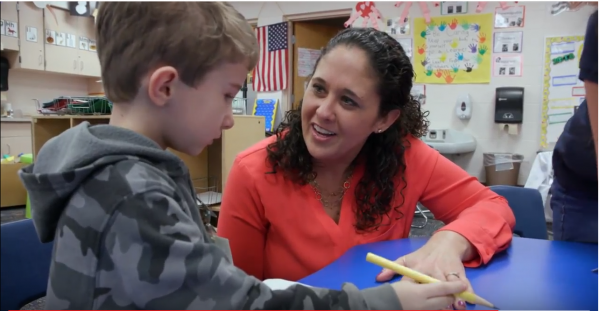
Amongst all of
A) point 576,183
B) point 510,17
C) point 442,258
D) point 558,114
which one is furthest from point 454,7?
point 442,258

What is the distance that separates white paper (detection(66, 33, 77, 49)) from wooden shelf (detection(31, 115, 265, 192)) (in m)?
2.45

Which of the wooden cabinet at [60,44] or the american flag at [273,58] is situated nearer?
the wooden cabinet at [60,44]

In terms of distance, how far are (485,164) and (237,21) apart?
12.0 feet

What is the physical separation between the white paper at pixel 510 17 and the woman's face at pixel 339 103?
10.3 feet

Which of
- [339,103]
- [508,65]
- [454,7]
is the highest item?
[454,7]

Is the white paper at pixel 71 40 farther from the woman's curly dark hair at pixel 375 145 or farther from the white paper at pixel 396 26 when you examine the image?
the woman's curly dark hair at pixel 375 145

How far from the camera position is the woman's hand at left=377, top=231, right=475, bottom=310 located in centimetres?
84

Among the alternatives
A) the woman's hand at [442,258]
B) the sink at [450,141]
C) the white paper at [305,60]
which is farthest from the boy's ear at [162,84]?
the white paper at [305,60]

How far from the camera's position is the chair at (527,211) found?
1498mm

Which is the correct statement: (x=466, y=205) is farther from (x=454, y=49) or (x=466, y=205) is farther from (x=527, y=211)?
(x=454, y=49)

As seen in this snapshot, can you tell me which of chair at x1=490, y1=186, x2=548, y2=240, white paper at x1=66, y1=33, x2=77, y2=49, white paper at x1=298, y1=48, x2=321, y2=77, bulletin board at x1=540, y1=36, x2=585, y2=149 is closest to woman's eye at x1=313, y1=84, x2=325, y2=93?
chair at x1=490, y1=186, x2=548, y2=240

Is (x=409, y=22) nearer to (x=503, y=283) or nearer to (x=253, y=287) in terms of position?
(x=503, y=283)

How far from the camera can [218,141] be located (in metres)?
2.75

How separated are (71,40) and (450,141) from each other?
4.20 metres
